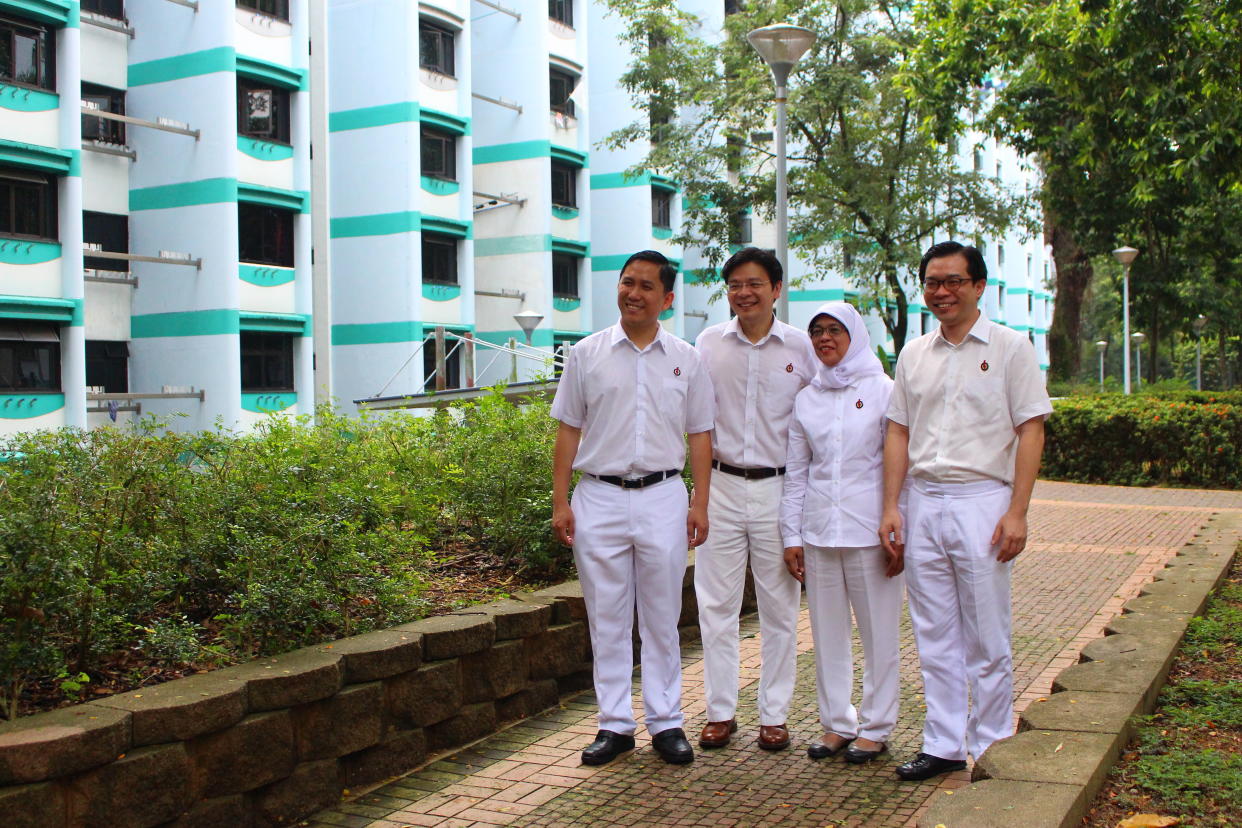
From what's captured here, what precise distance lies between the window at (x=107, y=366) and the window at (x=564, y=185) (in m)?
13.2

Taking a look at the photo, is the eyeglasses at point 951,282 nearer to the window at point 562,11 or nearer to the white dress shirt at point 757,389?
the white dress shirt at point 757,389

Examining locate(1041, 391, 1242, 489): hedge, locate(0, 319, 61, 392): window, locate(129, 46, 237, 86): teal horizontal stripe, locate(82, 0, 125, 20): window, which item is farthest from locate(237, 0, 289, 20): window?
locate(1041, 391, 1242, 489): hedge

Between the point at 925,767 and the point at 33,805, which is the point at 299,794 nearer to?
the point at 33,805

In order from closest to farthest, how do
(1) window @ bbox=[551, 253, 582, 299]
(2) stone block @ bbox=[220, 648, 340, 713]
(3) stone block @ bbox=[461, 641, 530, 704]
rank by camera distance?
(2) stone block @ bbox=[220, 648, 340, 713] → (3) stone block @ bbox=[461, 641, 530, 704] → (1) window @ bbox=[551, 253, 582, 299]

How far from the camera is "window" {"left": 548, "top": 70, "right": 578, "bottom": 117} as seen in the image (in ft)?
117

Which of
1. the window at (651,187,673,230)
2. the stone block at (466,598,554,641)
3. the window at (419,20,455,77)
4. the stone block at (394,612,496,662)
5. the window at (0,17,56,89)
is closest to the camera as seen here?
the stone block at (394,612,496,662)

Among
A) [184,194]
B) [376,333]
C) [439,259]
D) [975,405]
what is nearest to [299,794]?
[975,405]

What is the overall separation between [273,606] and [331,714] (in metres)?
0.52

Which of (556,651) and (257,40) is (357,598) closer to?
(556,651)

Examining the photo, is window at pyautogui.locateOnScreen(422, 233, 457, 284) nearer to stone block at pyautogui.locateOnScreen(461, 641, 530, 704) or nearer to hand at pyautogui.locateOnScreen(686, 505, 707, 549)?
stone block at pyautogui.locateOnScreen(461, 641, 530, 704)

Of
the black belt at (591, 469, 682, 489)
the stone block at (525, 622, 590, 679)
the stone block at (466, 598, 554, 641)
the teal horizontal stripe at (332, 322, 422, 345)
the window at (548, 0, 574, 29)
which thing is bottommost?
the stone block at (525, 622, 590, 679)

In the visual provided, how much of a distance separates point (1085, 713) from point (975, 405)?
120 cm

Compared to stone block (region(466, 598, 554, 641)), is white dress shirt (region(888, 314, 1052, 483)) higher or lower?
higher

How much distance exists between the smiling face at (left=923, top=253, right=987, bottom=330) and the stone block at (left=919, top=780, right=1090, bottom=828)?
6.21 feet
